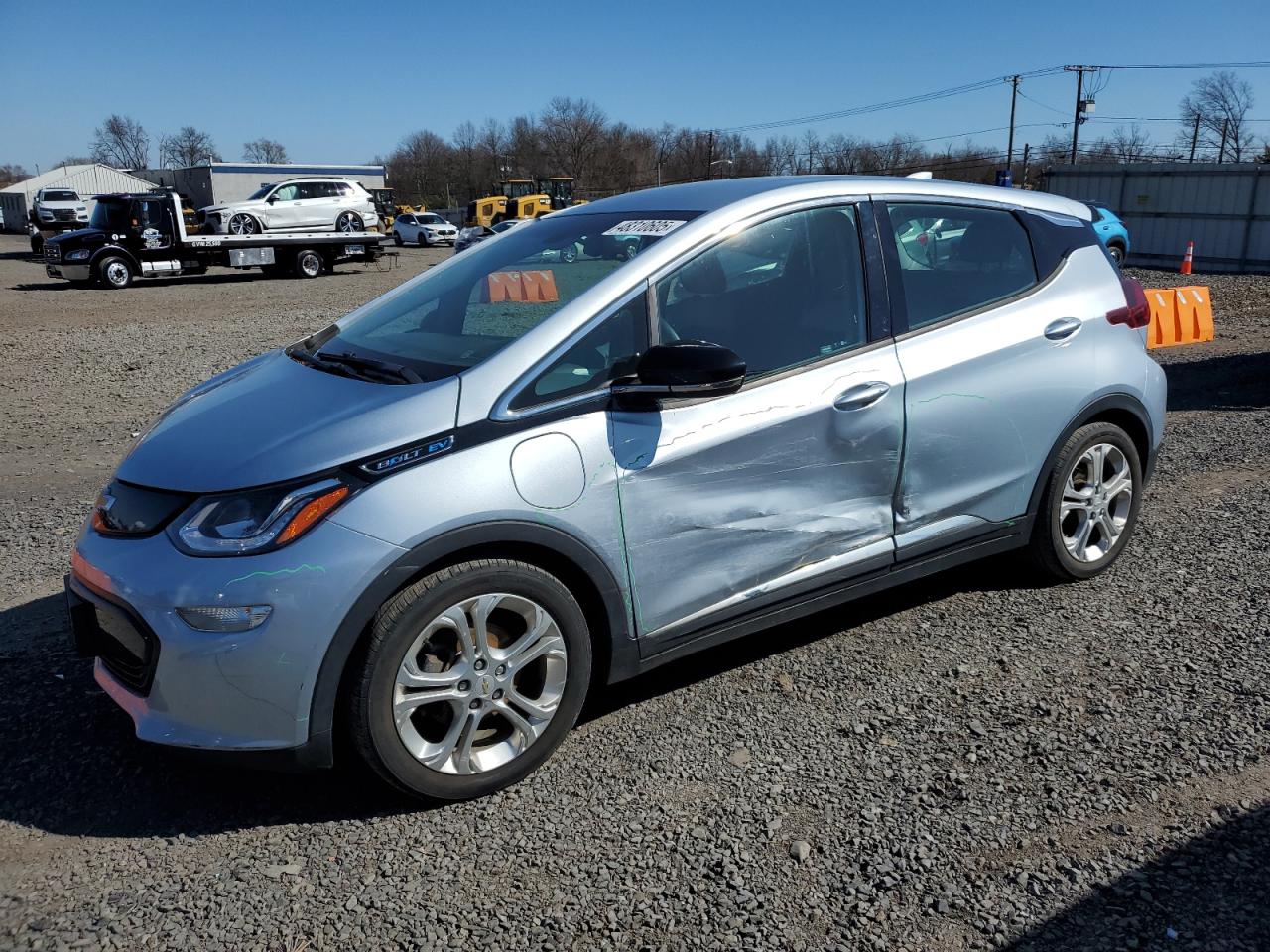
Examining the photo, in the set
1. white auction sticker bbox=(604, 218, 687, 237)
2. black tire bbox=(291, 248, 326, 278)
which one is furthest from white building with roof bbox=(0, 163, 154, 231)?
white auction sticker bbox=(604, 218, 687, 237)

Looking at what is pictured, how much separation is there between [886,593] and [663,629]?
5.41 ft

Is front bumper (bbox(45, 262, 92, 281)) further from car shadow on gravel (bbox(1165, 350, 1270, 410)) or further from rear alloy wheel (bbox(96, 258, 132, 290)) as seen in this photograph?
car shadow on gravel (bbox(1165, 350, 1270, 410))

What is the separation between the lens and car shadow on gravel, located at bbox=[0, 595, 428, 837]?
117 inches

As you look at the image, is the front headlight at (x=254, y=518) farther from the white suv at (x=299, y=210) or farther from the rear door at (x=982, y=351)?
the white suv at (x=299, y=210)

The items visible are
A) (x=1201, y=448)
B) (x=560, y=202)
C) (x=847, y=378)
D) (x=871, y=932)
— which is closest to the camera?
(x=871, y=932)

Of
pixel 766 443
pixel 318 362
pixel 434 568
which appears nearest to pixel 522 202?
pixel 318 362

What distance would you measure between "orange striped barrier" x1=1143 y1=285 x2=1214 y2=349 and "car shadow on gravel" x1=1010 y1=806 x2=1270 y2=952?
10022mm

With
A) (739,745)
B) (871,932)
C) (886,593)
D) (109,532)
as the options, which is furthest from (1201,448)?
(109,532)

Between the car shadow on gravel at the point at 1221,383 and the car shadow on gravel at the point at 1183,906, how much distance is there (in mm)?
6566

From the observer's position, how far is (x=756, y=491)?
11.1ft

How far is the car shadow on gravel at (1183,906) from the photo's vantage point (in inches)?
94.9

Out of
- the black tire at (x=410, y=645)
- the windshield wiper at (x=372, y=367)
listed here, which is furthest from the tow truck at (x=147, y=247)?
the black tire at (x=410, y=645)

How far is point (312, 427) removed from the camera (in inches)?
116

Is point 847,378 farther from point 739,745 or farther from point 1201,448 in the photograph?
point 1201,448
